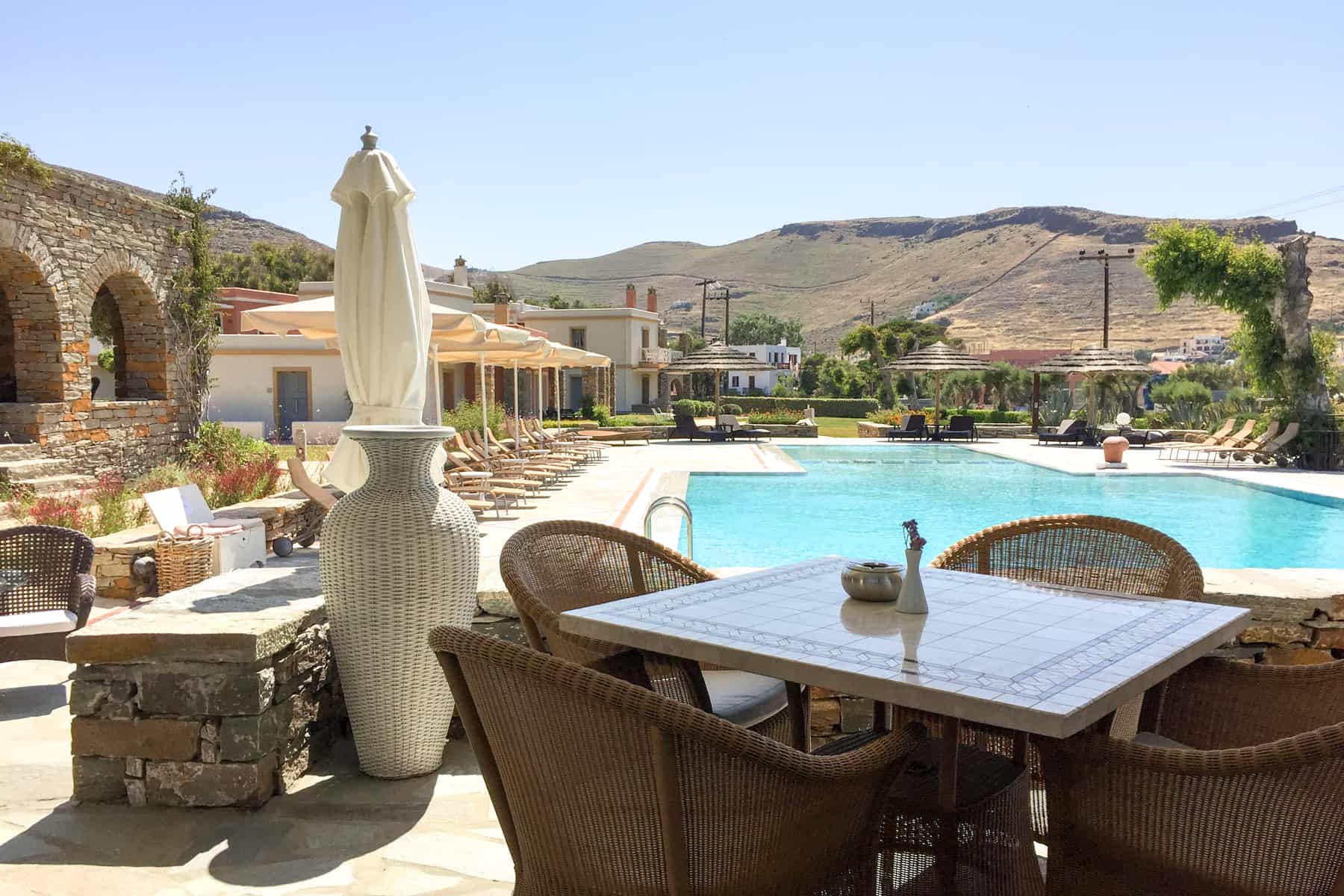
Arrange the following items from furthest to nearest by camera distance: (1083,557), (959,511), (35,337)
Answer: (959,511)
(35,337)
(1083,557)

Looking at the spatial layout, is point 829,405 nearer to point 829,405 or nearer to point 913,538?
point 829,405

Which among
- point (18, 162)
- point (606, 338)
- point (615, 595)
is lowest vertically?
point (615, 595)

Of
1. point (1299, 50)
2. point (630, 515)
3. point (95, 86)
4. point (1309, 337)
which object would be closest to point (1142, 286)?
point (1299, 50)

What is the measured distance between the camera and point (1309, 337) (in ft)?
56.4

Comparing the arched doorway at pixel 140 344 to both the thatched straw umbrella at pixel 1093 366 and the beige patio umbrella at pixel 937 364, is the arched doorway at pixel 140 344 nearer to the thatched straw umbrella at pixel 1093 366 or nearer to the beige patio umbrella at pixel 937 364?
the beige patio umbrella at pixel 937 364

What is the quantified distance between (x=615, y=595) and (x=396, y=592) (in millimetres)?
687

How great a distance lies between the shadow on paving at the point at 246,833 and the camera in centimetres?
256

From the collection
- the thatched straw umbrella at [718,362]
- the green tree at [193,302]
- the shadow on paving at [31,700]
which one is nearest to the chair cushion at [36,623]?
the shadow on paving at [31,700]

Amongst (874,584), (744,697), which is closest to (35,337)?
(744,697)

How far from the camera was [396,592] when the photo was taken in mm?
3021

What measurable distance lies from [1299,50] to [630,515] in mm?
26795

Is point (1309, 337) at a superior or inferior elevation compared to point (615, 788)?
superior

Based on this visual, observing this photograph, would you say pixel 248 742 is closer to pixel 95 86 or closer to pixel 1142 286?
pixel 95 86

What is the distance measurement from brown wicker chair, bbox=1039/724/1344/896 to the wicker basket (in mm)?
5045
